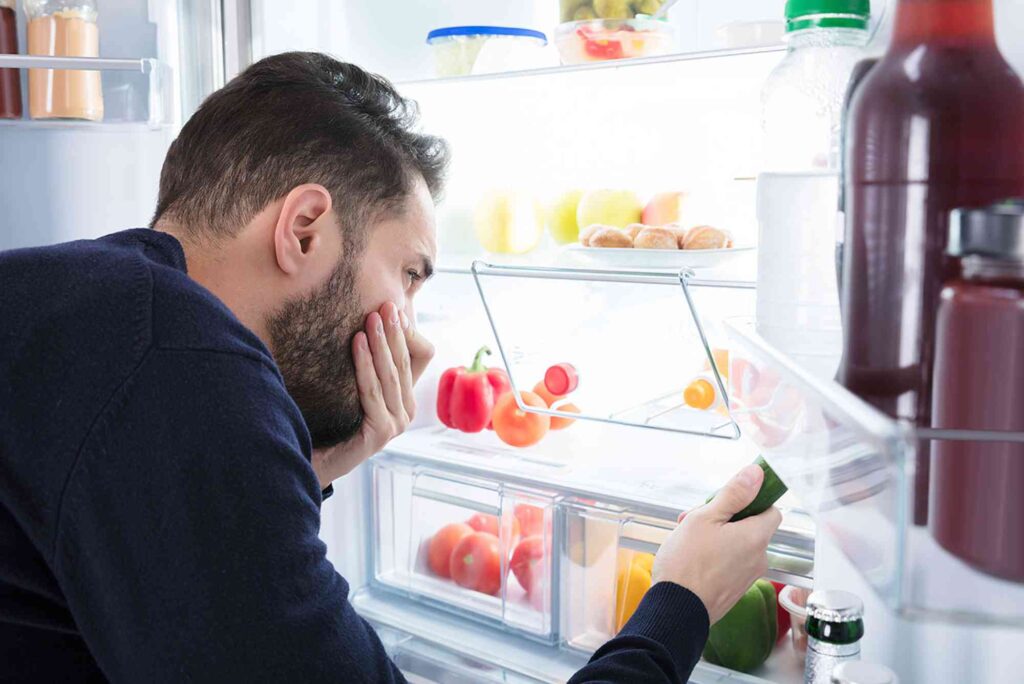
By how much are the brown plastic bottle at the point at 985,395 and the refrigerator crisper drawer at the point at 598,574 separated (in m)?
1.14

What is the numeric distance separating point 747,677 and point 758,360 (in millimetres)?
915

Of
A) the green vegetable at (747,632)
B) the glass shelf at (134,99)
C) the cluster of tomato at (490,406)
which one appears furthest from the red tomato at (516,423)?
the glass shelf at (134,99)

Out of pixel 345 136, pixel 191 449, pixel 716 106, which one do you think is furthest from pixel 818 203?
pixel 716 106

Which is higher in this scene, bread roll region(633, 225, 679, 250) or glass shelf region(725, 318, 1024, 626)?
bread roll region(633, 225, 679, 250)

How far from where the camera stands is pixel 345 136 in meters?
1.10

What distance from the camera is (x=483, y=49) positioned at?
1.59 m

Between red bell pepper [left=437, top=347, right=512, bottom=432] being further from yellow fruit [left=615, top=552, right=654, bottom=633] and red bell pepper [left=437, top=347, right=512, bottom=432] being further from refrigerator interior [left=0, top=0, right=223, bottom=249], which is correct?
refrigerator interior [left=0, top=0, right=223, bottom=249]

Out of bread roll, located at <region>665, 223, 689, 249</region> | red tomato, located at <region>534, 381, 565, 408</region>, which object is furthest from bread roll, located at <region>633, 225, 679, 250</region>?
red tomato, located at <region>534, 381, 565, 408</region>

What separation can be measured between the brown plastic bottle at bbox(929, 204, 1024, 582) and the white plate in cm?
95

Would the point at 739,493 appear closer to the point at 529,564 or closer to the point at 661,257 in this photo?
the point at 661,257

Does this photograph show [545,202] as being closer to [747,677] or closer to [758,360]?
[747,677]

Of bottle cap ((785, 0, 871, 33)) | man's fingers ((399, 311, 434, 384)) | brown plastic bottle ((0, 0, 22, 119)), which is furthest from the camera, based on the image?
brown plastic bottle ((0, 0, 22, 119))

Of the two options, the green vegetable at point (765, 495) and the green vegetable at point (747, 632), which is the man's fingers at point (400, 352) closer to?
the green vegetable at point (765, 495)

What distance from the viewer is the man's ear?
102 cm
